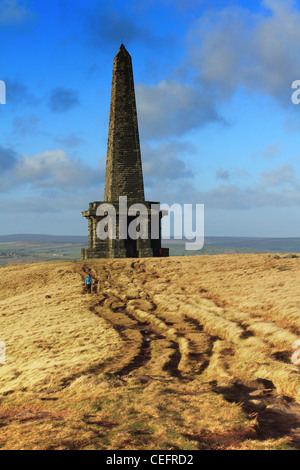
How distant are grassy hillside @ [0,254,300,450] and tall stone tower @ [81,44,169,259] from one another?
32.7 ft

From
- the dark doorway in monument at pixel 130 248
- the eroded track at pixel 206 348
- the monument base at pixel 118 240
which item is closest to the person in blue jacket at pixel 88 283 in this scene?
→ the eroded track at pixel 206 348

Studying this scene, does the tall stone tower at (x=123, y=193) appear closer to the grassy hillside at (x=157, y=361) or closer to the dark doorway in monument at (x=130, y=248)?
the dark doorway in monument at (x=130, y=248)

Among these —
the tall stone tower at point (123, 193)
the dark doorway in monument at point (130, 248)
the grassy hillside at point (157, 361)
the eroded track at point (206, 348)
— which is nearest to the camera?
the grassy hillside at point (157, 361)

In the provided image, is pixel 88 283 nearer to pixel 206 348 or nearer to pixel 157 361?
pixel 206 348

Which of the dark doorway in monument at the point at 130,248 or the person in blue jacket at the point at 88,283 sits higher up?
the dark doorway in monument at the point at 130,248

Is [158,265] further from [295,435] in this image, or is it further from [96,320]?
[295,435]

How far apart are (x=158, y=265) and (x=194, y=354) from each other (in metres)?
18.8

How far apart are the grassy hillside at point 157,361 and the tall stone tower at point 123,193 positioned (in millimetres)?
9970

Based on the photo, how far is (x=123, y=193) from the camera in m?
41.3

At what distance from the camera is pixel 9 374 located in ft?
49.2

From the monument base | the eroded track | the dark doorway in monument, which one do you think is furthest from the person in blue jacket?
the dark doorway in monument

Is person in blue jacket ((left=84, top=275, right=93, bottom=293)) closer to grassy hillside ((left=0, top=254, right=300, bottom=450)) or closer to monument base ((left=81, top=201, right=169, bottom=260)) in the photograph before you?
grassy hillside ((left=0, top=254, right=300, bottom=450))

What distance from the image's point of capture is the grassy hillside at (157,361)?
8.32 meters

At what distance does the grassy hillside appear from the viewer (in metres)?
8.32
